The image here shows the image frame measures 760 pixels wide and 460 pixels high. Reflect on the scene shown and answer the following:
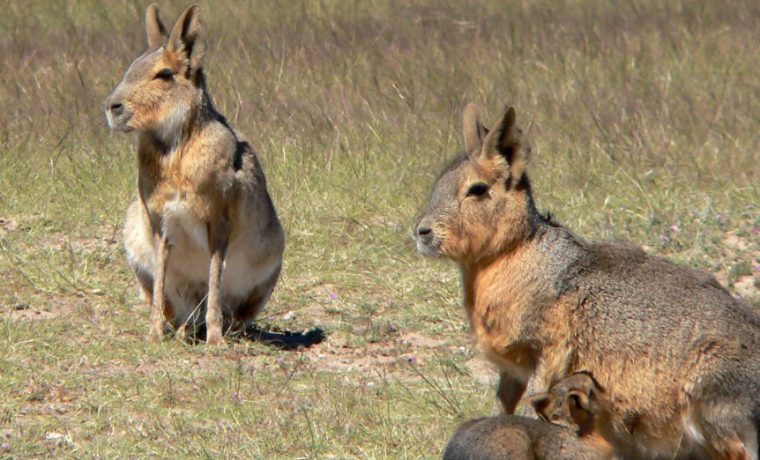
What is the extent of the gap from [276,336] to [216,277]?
0.47 metres

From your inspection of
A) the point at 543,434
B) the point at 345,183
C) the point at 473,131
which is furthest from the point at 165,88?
the point at 543,434

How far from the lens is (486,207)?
5320mm

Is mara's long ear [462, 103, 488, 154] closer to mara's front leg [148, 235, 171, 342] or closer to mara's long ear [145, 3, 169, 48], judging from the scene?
mara's front leg [148, 235, 171, 342]

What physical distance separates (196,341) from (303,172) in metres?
2.35

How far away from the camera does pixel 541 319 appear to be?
518 cm

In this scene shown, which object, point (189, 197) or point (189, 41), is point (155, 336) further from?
point (189, 41)

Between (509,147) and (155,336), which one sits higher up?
(509,147)

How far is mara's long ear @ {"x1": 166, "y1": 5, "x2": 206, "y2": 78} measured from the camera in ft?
22.9

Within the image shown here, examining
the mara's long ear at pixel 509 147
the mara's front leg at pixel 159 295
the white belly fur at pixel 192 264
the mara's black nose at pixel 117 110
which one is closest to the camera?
the mara's long ear at pixel 509 147

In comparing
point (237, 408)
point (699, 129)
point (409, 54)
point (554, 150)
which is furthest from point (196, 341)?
point (409, 54)

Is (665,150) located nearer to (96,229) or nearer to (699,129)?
(699,129)

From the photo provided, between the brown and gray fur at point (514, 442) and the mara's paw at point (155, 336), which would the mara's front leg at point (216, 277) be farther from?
the brown and gray fur at point (514, 442)

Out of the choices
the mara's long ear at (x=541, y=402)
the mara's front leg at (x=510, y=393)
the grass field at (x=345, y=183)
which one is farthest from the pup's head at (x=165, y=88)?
the mara's long ear at (x=541, y=402)

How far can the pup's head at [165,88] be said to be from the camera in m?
6.91
